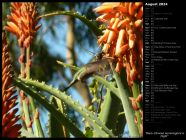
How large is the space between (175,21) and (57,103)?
43 cm

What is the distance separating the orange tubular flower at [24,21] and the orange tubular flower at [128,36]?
0.32 meters

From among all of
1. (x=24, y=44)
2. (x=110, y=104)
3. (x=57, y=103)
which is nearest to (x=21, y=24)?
(x=24, y=44)

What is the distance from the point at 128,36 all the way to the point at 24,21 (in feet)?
1.29

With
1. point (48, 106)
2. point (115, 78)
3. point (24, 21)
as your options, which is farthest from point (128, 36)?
point (24, 21)

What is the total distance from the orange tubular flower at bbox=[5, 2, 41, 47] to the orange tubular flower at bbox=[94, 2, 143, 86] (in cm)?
32

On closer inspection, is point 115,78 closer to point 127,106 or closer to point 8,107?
point 127,106

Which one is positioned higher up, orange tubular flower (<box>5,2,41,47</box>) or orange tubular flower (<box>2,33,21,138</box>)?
orange tubular flower (<box>5,2,41,47</box>)

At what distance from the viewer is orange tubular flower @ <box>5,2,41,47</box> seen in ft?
5.30

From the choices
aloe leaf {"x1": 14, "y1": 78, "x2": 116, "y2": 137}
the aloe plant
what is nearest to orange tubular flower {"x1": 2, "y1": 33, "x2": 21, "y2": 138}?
the aloe plant

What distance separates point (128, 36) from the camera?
135 centimetres

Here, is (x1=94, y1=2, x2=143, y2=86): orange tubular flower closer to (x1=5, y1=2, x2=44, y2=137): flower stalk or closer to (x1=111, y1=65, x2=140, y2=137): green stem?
(x1=111, y1=65, x2=140, y2=137): green stem

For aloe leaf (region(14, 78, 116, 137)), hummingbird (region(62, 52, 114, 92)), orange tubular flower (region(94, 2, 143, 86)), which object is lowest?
aloe leaf (region(14, 78, 116, 137))

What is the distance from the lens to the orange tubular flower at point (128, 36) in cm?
133

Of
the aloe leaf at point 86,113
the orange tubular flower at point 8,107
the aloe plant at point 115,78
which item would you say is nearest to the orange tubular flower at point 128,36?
the aloe plant at point 115,78
